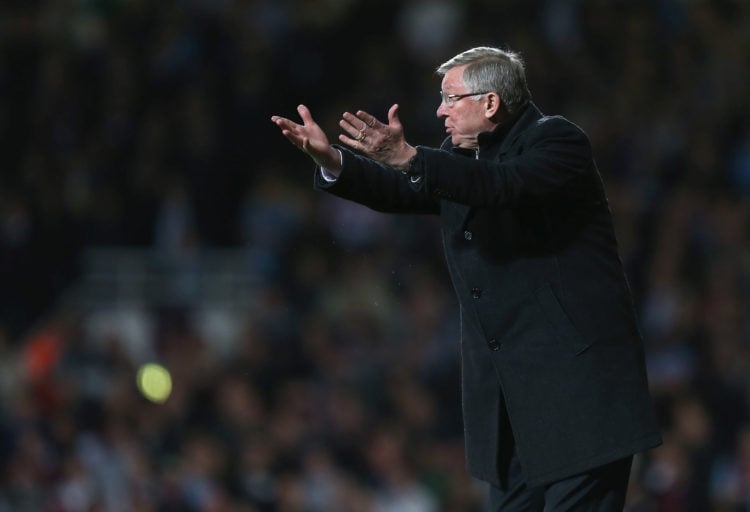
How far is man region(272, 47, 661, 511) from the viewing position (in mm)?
4008

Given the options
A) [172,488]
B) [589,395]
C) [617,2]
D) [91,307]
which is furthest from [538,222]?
[617,2]

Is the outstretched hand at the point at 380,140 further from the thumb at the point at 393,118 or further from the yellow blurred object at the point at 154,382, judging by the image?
the yellow blurred object at the point at 154,382

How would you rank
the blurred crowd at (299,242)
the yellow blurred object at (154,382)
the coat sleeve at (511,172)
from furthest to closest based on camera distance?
the yellow blurred object at (154,382), the blurred crowd at (299,242), the coat sleeve at (511,172)

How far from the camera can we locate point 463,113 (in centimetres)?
412

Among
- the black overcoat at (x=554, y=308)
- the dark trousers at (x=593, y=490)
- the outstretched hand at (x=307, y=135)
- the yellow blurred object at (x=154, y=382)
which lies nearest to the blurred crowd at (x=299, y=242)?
Answer: the yellow blurred object at (x=154, y=382)

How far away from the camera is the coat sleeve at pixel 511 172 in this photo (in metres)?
3.86

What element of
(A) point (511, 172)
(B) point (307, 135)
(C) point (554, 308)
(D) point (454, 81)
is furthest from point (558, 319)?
(B) point (307, 135)

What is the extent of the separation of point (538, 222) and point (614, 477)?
70 centimetres

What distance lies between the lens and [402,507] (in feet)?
27.6

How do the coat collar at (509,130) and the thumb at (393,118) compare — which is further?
the coat collar at (509,130)

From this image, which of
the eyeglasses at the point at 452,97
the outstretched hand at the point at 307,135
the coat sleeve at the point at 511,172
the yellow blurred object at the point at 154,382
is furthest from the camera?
the yellow blurred object at the point at 154,382

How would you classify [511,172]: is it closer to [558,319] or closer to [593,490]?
[558,319]

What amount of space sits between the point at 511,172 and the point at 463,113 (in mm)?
311

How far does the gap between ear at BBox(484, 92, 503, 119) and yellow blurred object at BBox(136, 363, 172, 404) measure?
19.0ft
